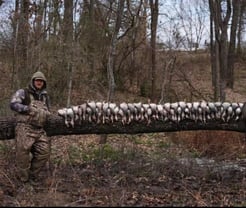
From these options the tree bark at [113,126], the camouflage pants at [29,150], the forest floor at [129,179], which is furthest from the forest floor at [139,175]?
the tree bark at [113,126]

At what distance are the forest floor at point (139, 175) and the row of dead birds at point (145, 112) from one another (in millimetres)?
1006

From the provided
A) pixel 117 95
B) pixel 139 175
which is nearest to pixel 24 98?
pixel 139 175

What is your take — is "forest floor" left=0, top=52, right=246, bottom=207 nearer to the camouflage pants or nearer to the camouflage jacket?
the camouflage pants

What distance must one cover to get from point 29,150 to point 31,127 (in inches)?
15.1

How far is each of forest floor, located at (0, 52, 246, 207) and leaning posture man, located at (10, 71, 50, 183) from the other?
24 centimetres

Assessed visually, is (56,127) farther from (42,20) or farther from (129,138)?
(42,20)

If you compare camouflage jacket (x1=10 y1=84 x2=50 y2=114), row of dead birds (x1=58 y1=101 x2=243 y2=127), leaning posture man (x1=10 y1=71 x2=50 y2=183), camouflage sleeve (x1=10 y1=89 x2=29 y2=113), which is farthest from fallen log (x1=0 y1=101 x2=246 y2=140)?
camouflage sleeve (x1=10 y1=89 x2=29 y2=113)

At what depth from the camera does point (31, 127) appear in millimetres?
7945

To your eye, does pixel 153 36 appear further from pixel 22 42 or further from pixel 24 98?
pixel 24 98

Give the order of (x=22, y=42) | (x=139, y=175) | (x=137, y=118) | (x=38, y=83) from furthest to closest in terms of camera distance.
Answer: (x=22, y=42)
(x=139, y=175)
(x=137, y=118)
(x=38, y=83)

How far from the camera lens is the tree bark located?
27.6 ft

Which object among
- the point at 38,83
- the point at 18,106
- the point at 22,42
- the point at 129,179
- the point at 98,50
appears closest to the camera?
the point at 18,106

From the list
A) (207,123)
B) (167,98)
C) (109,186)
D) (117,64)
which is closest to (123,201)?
(109,186)

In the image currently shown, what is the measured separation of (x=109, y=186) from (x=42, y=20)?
9570mm
